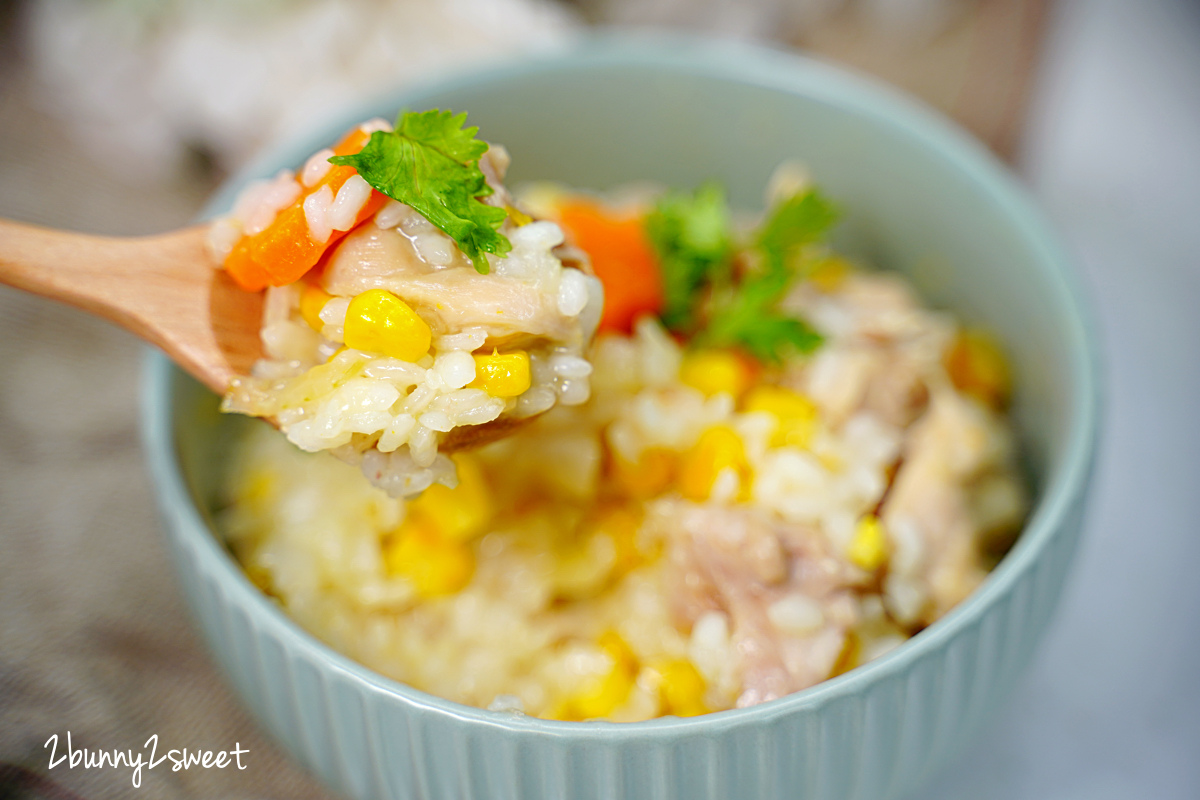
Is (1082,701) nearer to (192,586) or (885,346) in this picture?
(885,346)

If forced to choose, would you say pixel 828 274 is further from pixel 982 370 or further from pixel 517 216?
pixel 517 216

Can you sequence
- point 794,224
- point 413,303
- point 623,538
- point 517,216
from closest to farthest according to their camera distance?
point 413,303 < point 517,216 < point 623,538 < point 794,224

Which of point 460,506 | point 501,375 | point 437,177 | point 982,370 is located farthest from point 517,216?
point 982,370

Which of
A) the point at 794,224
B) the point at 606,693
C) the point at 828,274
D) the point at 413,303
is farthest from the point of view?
the point at 828,274

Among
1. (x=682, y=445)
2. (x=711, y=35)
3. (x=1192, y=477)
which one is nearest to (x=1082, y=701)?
(x=1192, y=477)

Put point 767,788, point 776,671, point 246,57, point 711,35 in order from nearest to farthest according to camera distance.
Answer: point 767,788
point 776,671
point 246,57
point 711,35

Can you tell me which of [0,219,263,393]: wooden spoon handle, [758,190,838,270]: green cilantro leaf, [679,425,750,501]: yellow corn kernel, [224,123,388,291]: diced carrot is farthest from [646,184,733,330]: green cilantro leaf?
[0,219,263,393]: wooden spoon handle
